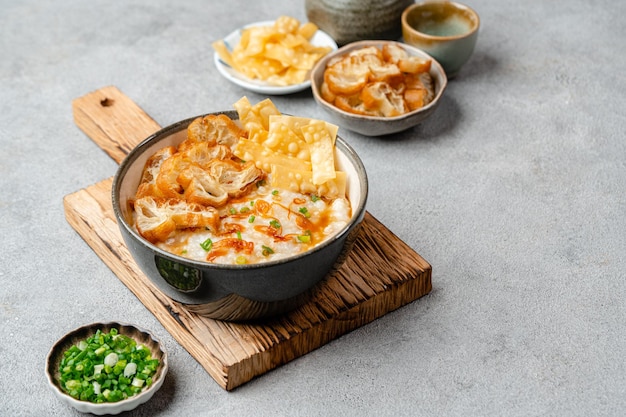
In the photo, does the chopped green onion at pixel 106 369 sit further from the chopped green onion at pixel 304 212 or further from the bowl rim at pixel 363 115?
the bowl rim at pixel 363 115

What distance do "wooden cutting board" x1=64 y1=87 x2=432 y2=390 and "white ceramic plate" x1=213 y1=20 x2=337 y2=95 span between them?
0.88m

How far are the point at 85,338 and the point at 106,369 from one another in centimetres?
20

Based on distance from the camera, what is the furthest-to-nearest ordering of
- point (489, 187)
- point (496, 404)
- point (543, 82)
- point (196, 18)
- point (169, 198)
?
point (196, 18), point (543, 82), point (489, 187), point (169, 198), point (496, 404)

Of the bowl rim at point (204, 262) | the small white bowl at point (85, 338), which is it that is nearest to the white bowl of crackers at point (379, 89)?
the bowl rim at point (204, 262)

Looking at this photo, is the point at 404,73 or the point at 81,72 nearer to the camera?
the point at 404,73

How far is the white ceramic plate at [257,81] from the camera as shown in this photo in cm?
377

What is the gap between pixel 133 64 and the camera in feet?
13.5

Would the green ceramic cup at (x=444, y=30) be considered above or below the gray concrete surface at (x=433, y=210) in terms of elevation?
above

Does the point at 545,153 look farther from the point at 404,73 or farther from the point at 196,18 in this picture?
the point at 196,18

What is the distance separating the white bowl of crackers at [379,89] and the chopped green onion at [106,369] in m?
1.45

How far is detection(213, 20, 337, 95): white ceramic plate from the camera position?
3771 mm

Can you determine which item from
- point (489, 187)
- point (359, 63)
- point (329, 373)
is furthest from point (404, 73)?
point (329, 373)

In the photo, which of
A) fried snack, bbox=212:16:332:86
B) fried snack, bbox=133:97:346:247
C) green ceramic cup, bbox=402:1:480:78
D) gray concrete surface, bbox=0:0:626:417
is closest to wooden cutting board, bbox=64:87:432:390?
gray concrete surface, bbox=0:0:626:417

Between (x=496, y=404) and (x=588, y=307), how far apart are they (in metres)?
0.55
